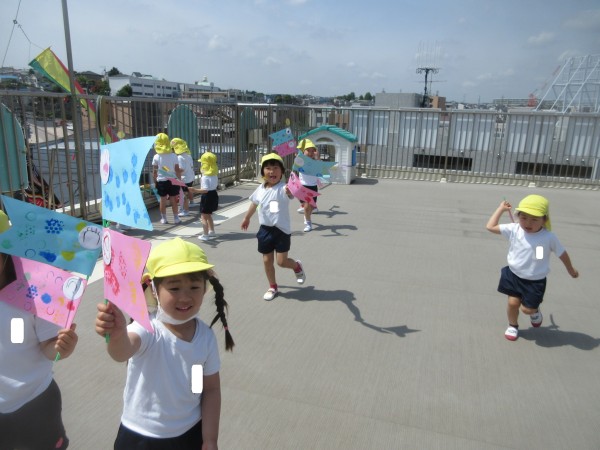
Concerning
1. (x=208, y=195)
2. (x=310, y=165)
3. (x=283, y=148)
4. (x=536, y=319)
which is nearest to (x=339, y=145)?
(x=283, y=148)

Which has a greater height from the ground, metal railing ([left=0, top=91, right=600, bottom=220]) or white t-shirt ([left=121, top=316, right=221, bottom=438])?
metal railing ([left=0, top=91, right=600, bottom=220])

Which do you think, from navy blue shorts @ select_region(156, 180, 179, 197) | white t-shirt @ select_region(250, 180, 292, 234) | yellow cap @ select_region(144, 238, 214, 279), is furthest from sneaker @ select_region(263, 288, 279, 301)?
navy blue shorts @ select_region(156, 180, 179, 197)

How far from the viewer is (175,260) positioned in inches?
65.8

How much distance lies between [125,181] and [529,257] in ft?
10.7

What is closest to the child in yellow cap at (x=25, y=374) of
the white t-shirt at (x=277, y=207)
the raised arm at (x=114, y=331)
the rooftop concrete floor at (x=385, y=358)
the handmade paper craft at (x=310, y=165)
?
the raised arm at (x=114, y=331)

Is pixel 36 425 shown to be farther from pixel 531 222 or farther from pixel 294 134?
pixel 294 134

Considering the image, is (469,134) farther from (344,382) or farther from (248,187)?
(344,382)

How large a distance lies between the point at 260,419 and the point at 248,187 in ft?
27.0

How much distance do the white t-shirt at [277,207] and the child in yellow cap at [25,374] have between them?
278 cm

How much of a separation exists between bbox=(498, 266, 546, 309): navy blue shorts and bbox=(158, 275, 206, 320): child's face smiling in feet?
10.0

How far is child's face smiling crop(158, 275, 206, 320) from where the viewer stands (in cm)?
169

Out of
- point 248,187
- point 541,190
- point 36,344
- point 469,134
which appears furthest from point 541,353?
point 469,134

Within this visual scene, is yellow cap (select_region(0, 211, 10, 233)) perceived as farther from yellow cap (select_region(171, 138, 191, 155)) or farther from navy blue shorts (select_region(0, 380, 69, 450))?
yellow cap (select_region(171, 138, 191, 155))

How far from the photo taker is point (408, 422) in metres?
2.80
